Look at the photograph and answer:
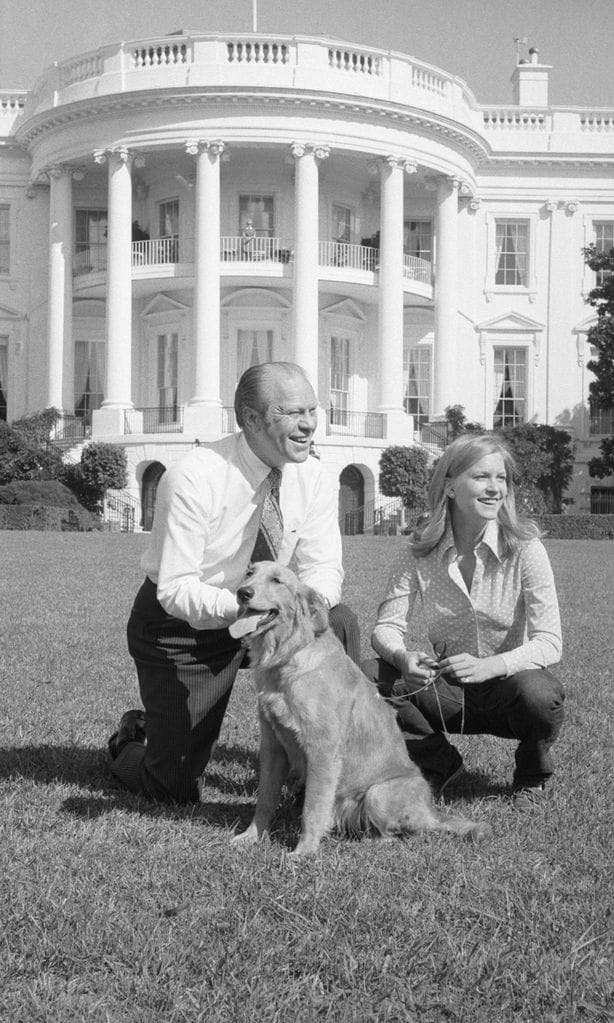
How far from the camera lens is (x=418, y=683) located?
5.14 meters

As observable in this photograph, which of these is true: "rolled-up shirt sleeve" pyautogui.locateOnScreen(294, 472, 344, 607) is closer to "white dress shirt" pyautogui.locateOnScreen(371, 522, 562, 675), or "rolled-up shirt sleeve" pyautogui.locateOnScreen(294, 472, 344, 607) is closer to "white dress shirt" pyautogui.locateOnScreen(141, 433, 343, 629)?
"white dress shirt" pyautogui.locateOnScreen(141, 433, 343, 629)

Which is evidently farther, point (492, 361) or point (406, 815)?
point (492, 361)

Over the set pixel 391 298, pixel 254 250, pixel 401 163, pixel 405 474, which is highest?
pixel 401 163

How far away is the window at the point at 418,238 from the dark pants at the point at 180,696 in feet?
119

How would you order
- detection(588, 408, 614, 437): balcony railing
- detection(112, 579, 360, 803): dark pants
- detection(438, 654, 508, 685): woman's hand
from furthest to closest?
detection(588, 408, 614, 437): balcony railing
detection(112, 579, 360, 803): dark pants
detection(438, 654, 508, 685): woman's hand

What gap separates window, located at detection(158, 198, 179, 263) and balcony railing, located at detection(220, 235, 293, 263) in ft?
6.00

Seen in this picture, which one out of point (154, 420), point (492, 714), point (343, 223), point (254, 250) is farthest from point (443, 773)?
point (343, 223)

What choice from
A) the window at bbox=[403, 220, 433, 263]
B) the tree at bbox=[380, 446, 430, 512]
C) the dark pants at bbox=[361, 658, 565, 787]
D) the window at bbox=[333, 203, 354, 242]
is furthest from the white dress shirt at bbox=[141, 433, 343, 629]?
the window at bbox=[403, 220, 433, 263]

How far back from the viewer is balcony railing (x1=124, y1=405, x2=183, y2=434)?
117 ft

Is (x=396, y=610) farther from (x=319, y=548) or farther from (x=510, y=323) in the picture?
(x=510, y=323)

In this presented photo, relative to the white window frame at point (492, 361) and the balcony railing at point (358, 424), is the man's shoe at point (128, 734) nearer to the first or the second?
the balcony railing at point (358, 424)

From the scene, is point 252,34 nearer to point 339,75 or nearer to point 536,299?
point 339,75

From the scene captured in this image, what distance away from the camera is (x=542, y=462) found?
115 feet

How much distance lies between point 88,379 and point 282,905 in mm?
36941
